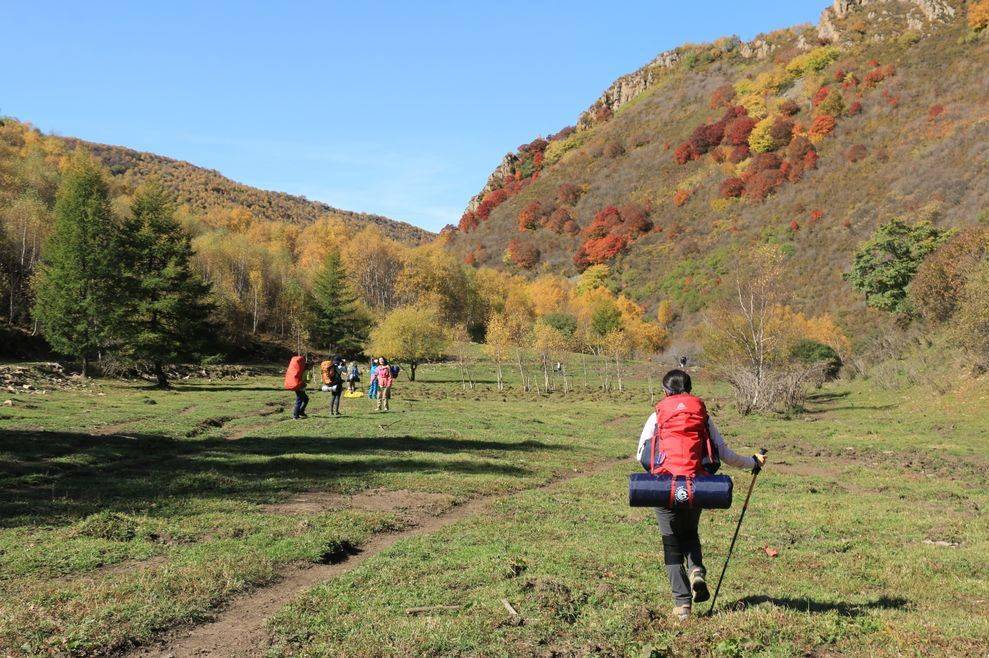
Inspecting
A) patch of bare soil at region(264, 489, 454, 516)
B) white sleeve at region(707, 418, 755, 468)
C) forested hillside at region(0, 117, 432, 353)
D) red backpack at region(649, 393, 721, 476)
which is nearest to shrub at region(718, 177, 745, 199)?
forested hillside at region(0, 117, 432, 353)

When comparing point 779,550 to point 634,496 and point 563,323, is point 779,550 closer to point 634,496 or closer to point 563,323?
point 634,496

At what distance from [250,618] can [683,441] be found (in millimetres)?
5042

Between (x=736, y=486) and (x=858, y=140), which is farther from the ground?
(x=858, y=140)

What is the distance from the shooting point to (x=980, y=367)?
34.8 meters

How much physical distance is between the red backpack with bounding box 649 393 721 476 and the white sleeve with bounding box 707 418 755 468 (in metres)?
0.06

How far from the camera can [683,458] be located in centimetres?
643

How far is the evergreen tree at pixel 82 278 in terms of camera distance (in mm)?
44312

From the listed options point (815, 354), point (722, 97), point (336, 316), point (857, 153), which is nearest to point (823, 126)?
point (857, 153)

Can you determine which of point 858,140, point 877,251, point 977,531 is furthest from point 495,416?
point 858,140

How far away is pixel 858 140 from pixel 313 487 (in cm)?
11855

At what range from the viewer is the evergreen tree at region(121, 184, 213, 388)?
1779 inches

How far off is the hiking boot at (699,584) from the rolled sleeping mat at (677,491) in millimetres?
781

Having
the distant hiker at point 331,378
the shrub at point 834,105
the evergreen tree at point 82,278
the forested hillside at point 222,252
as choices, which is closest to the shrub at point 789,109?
the shrub at point 834,105

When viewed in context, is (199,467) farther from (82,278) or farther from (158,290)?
(82,278)
